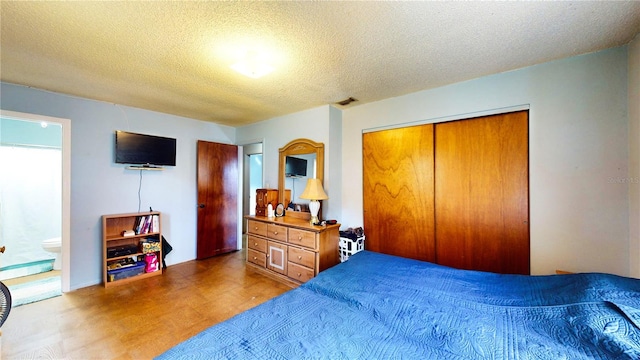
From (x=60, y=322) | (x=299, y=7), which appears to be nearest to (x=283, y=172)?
(x=299, y=7)

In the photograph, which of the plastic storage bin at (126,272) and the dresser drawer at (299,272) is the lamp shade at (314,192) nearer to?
the dresser drawer at (299,272)

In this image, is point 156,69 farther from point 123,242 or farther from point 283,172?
point 123,242

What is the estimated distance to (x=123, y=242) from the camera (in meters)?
3.30

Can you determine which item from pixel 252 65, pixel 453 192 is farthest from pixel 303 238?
pixel 252 65

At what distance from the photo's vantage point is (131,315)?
7.57 feet

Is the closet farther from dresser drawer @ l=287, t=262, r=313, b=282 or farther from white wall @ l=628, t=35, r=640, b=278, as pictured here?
dresser drawer @ l=287, t=262, r=313, b=282

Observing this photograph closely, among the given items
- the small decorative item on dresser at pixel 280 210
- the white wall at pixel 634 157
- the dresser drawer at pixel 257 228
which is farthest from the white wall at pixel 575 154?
the dresser drawer at pixel 257 228

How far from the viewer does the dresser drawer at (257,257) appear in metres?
3.26

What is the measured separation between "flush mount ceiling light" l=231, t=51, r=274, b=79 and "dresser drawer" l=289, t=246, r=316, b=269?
1.96 meters

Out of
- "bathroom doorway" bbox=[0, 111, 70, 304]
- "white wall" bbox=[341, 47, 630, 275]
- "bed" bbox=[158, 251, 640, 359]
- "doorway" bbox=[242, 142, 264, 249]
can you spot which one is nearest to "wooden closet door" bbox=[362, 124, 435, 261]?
"white wall" bbox=[341, 47, 630, 275]

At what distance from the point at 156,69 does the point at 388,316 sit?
274 centimetres

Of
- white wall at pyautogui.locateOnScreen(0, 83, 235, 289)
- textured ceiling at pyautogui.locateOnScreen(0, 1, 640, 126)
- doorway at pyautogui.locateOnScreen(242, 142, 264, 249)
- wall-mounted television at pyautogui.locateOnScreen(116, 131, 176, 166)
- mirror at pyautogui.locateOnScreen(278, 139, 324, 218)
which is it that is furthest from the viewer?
doorway at pyautogui.locateOnScreen(242, 142, 264, 249)

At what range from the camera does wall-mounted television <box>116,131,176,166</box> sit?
3.18 m

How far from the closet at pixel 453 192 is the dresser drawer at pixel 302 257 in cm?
81
